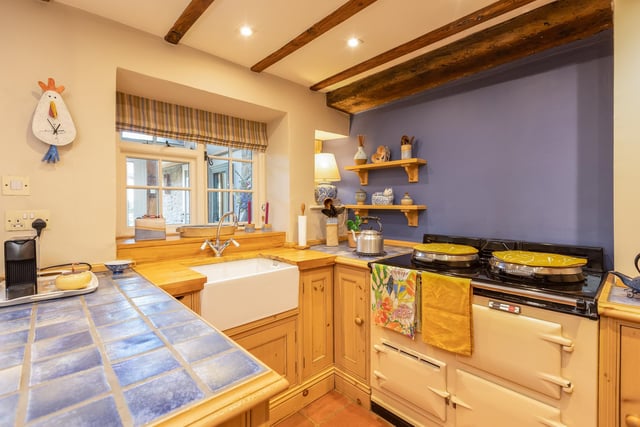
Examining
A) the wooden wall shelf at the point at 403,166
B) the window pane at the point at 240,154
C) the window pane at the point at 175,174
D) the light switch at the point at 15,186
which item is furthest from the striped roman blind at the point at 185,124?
the wooden wall shelf at the point at 403,166

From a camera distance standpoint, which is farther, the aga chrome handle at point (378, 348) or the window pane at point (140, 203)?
the window pane at point (140, 203)

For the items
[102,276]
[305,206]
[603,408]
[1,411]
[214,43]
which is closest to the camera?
[1,411]

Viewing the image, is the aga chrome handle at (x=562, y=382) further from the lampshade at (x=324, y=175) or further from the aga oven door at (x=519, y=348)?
the lampshade at (x=324, y=175)

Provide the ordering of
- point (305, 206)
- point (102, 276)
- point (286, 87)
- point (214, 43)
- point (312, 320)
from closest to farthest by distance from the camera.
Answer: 1. point (102, 276)
2. point (214, 43)
3. point (312, 320)
4. point (286, 87)
5. point (305, 206)

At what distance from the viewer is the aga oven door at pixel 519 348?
3.94 ft

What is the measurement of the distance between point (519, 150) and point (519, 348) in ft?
4.03

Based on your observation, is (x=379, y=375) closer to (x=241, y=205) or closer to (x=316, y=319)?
(x=316, y=319)

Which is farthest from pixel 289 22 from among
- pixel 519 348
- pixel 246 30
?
pixel 519 348

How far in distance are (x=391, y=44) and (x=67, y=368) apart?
83.6 inches

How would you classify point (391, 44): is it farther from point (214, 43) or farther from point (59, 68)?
point (59, 68)

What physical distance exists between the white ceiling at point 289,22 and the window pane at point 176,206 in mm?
1047

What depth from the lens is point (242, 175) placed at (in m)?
2.70

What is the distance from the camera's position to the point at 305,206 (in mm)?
2584

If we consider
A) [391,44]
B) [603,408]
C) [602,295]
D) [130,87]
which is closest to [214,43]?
[130,87]
